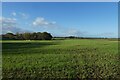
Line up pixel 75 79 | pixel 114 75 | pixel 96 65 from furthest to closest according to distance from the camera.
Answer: pixel 96 65
pixel 114 75
pixel 75 79

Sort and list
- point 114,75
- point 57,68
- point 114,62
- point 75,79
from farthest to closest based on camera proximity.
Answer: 1. point 114,62
2. point 57,68
3. point 114,75
4. point 75,79

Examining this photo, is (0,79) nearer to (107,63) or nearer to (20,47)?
(107,63)

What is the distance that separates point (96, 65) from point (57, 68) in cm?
176

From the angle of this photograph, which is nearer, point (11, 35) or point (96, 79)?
point (96, 79)

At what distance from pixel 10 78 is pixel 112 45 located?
1004 centimetres

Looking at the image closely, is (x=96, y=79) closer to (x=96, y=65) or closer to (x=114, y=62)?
(x=96, y=65)

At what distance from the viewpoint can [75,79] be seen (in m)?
7.15

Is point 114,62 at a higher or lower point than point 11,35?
lower

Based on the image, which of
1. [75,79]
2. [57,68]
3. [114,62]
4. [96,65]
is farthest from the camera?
[114,62]

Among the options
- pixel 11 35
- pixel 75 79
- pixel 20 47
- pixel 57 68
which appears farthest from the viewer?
pixel 20 47

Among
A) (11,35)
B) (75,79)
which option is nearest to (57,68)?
(75,79)

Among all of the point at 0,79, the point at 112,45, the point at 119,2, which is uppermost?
the point at 119,2

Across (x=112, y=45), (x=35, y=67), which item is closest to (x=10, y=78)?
(x=35, y=67)

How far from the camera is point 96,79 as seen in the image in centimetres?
723
